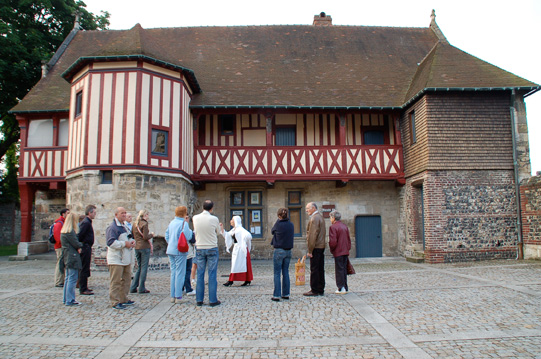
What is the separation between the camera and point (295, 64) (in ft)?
52.0

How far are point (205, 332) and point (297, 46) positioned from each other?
47.1 feet

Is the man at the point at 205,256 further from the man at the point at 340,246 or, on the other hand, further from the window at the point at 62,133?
the window at the point at 62,133

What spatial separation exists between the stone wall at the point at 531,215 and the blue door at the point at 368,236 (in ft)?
14.4

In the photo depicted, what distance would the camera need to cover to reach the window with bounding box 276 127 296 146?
1445cm

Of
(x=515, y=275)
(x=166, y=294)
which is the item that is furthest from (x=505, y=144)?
(x=166, y=294)

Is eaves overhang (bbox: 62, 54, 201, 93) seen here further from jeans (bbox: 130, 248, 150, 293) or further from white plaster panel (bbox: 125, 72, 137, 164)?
jeans (bbox: 130, 248, 150, 293)

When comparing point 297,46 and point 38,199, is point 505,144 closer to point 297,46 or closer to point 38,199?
point 297,46

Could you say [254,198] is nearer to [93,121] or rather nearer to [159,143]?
[159,143]

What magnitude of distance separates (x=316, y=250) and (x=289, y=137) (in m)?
7.95

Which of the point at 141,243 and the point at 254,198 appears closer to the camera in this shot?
the point at 141,243

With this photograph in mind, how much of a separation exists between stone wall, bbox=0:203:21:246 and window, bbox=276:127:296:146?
2033 centimetres

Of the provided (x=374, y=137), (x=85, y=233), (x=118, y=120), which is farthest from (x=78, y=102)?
(x=374, y=137)

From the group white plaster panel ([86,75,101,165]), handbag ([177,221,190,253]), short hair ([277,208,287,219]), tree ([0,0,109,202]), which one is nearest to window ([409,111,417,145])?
short hair ([277,208,287,219])

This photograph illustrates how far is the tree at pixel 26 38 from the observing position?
55.1 feet
